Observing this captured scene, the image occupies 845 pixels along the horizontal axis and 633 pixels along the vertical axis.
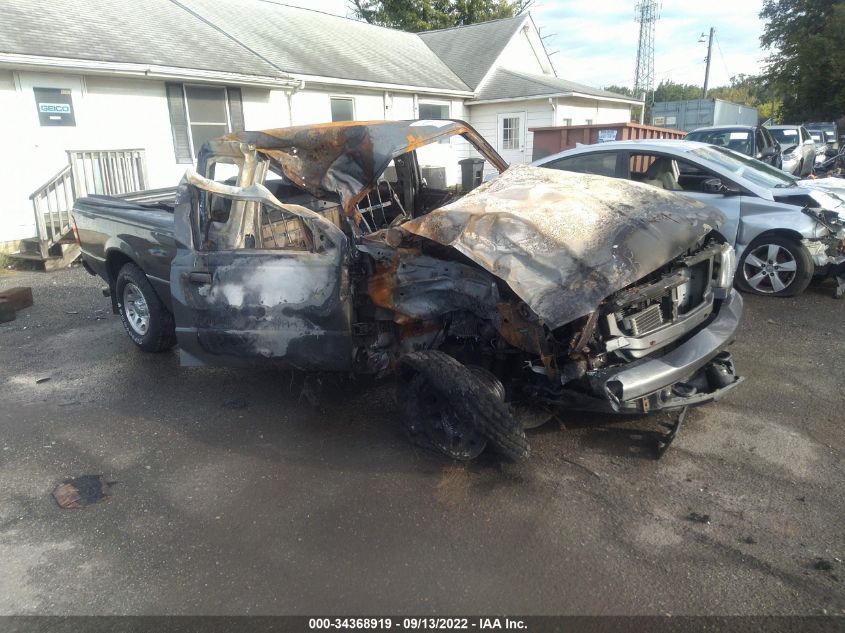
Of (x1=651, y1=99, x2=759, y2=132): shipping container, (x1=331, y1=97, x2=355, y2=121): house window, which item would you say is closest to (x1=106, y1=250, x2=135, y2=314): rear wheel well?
(x1=331, y1=97, x2=355, y2=121): house window

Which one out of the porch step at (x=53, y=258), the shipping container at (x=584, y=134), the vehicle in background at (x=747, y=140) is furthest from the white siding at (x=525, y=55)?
the porch step at (x=53, y=258)

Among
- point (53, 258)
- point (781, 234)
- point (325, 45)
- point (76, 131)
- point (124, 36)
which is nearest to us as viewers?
point (781, 234)

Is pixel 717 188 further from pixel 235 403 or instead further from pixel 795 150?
pixel 795 150

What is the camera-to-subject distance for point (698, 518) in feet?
9.84

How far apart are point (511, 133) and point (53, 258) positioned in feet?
46.4

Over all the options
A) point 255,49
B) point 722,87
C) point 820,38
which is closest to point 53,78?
point 255,49

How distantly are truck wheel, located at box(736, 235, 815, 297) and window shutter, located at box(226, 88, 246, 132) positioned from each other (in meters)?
11.0

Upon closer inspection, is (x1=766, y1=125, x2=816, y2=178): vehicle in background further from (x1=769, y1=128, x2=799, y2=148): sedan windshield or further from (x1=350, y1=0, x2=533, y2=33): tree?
(x1=350, y1=0, x2=533, y2=33): tree

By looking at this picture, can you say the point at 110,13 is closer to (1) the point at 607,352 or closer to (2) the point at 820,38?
(1) the point at 607,352

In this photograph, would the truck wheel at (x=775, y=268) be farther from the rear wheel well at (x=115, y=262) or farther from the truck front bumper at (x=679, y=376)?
the rear wheel well at (x=115, y=262)

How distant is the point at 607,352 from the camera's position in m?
3.27

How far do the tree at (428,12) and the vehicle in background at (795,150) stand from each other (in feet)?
61.8

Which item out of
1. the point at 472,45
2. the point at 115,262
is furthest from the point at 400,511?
the point at 472,45

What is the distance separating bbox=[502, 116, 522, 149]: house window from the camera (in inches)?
765
